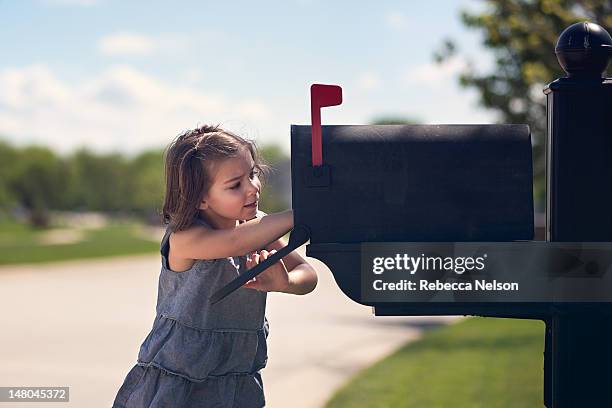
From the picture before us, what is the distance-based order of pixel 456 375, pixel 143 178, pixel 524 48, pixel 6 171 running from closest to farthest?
pixel 456 375 → pixel 524 48 → pixel 6 171 → pixel 143 178

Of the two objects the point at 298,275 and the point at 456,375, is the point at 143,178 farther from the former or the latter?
the point at 298,275

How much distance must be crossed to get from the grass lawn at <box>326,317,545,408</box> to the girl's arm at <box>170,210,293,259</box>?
133 inches

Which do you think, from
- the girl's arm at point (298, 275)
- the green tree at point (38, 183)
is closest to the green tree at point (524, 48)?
the girl's arm at point (298, 275)

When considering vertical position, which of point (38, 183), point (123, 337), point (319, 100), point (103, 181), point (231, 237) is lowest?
point (103, 181)

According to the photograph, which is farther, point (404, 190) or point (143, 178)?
point (143, 178)

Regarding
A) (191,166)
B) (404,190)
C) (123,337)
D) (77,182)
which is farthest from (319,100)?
(77,182)

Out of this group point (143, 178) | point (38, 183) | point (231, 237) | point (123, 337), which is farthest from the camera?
point (143, 178)

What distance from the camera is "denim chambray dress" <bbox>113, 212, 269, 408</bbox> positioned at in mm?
2174

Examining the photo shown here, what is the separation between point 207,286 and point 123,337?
5.76 metres

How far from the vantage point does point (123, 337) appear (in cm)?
772

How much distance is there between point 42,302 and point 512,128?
959 centimetres

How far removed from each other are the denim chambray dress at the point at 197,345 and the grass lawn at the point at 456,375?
3.00 meters

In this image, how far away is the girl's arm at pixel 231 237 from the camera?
176 centimetres

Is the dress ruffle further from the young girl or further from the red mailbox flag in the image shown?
the red mailbox flag
